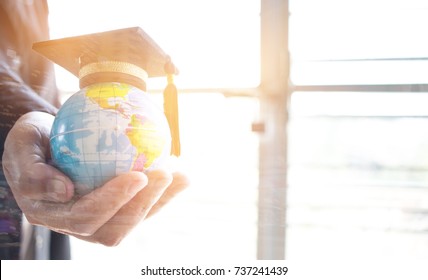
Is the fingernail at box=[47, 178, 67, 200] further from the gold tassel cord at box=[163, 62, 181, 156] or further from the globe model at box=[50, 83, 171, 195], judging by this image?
the gold tassel cord at box=[163, 62, 181, 156]

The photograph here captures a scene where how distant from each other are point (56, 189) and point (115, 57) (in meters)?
0.25

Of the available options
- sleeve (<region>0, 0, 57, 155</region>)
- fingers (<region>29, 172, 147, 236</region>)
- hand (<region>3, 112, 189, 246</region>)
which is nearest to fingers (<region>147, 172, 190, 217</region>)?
hand (<region>3, 112, 189, 246</region>)

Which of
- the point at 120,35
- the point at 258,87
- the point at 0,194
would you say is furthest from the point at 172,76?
the point at 0,194

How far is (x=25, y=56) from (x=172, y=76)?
34 cm

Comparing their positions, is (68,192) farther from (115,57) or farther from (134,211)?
(115,57)

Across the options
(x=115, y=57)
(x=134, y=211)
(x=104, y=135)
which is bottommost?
(x=134, y=211)

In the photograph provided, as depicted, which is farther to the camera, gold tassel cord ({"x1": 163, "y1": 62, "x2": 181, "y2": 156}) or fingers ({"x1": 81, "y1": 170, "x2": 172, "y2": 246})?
gold tassel cord ({"x1": 163, "y1": 62, "x2": 181, "y2": 156})

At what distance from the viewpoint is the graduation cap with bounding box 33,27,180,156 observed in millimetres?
599

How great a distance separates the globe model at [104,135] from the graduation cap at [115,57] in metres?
0.04

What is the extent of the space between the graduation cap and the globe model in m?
0.04

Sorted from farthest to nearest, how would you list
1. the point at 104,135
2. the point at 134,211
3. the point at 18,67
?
1. the point at 18,67
2. the point at 134,211
3. the point at 104,135

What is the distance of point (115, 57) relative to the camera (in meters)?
0.62

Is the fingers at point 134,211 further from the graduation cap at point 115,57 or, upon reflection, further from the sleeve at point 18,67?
the sleeve at point 18,67

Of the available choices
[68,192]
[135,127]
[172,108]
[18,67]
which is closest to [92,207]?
[68,192]
